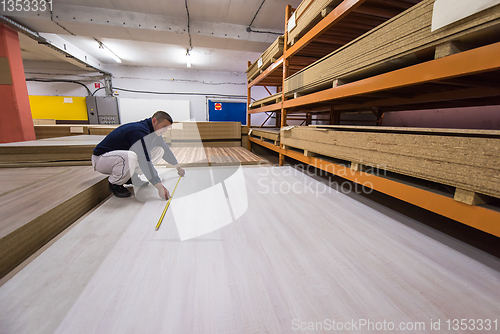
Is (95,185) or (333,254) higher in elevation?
(95,185)

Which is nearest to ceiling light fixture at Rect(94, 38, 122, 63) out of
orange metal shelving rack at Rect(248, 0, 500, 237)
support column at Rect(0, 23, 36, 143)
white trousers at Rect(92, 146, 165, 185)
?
support column at Rect(0, 23, 36, 143)

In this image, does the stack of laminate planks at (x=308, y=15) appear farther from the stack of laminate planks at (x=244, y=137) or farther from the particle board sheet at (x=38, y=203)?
the stack of laminate planks at (x=244, y=137)

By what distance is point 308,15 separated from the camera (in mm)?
2771

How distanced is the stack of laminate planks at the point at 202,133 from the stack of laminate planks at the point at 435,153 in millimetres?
4492

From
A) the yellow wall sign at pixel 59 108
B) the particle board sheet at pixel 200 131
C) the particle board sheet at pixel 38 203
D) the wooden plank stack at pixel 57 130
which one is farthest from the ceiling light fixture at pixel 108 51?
the particle board sheet at pixel 38 203

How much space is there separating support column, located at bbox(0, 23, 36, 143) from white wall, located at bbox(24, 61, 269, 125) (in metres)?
4.08

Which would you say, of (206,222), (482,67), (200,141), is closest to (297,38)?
(482,67)

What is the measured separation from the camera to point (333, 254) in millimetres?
1370

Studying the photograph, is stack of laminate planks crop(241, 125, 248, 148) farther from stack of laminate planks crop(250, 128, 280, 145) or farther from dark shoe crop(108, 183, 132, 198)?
dark shoe crop(108, 183, 132, 198)

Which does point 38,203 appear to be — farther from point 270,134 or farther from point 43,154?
point 270,134

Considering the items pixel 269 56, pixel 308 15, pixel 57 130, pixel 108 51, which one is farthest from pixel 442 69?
pixel 108 51

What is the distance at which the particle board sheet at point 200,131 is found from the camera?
20.4 ft

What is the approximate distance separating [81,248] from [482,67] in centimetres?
274

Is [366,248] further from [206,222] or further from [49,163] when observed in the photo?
[49,163]
